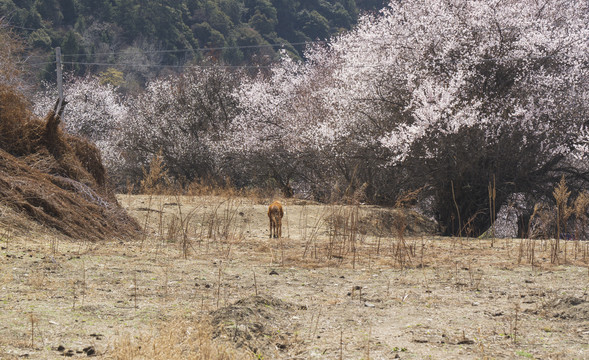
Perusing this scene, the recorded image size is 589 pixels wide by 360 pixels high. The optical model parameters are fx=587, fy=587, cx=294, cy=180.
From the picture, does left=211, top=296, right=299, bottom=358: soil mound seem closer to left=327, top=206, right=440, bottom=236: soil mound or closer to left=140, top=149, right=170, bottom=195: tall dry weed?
left=140, top=149, right=170, bottom=195: tall dry weed

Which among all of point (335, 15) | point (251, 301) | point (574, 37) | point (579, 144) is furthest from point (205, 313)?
point (335, 15)

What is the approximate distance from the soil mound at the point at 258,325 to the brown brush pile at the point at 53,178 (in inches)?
173

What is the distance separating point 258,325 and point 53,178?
6056mm

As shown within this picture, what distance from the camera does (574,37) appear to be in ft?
43.6

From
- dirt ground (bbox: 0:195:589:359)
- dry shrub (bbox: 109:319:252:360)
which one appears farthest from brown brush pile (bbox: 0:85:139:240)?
dry shrub (bbox: 109:319:252:360)

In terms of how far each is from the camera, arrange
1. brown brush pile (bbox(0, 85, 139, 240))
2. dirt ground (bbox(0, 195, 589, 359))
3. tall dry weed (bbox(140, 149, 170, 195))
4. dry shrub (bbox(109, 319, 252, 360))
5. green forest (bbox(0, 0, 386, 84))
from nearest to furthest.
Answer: dry shrub (bbox(109, 319, 252, 360)), dirt ground (bbox(0, 195, 589, 359)), brown brush pile (bbox(0, 85, 139, 240)), tall dry weed (bbox(140, 149, 170, 195)), green forest (bbox(0, 0, 386, 84))

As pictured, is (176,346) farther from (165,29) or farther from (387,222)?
(165,29)

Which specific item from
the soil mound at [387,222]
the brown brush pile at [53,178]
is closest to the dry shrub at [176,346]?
the brown brush pile at [53,178]

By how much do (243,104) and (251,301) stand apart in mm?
20501

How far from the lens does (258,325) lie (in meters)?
4.52

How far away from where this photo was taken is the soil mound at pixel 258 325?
13.8 feet

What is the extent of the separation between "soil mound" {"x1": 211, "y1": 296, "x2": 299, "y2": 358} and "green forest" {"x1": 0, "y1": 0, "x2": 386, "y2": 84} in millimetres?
48129

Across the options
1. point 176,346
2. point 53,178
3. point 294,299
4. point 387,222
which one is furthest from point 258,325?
point 387,222

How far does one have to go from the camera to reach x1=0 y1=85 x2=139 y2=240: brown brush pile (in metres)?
8.31
